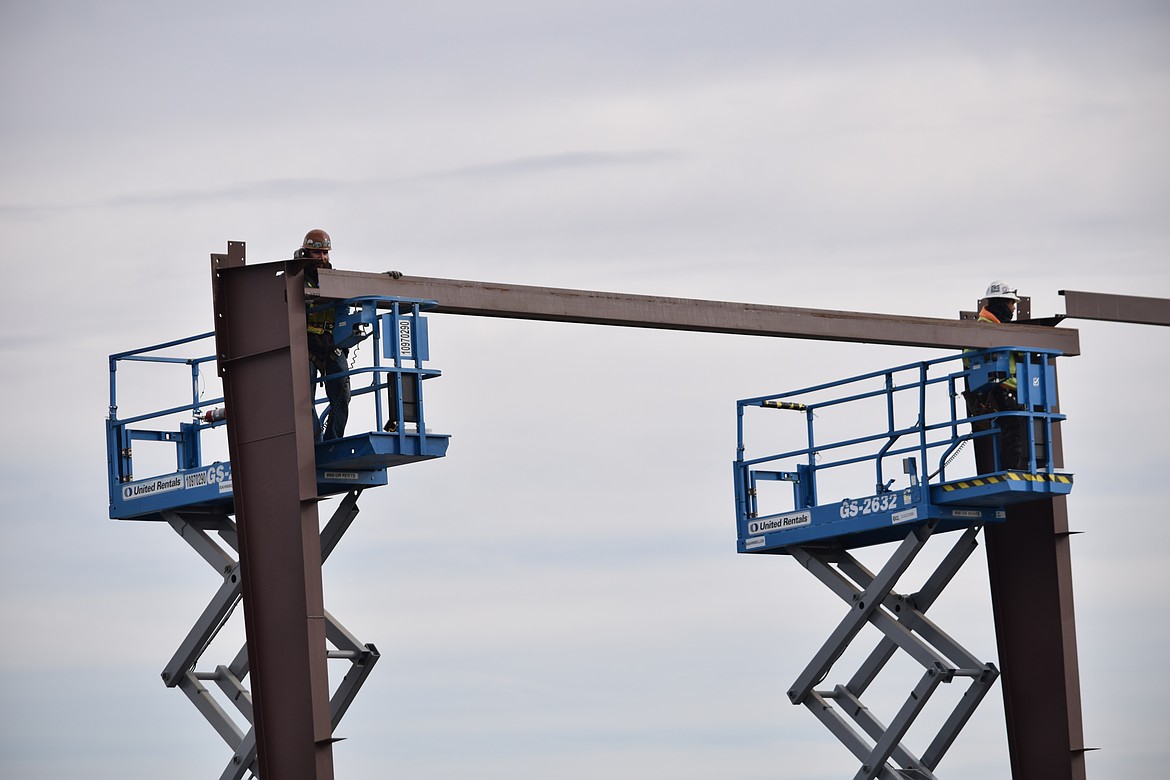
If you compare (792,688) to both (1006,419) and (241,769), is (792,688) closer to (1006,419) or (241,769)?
(1006,419)

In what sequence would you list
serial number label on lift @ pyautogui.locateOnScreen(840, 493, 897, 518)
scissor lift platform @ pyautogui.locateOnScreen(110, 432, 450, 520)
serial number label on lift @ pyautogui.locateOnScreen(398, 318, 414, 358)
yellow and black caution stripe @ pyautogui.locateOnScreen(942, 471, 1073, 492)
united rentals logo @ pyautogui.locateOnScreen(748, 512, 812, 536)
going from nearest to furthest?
1. scissor lift platform @ pyautogui.locateOnScreen(110, 432, 450, 520)
2. serial number label on lift @ pyautogui.locateOnScreen(398, 318, 414, 358)
3. yellow and black caution stripe @ pyautogui.locateOnScreen(942, 471, 1073, 492)
4. serial number label on lift @ pyautogui.locateOnScreen(840, 493, 897, 518)
5. united rentals logo @ pyautogui.locateOnScreen(748, 512, 812, 536)

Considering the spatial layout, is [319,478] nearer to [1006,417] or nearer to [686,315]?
[686,315]

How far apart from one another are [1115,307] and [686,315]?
602 cm

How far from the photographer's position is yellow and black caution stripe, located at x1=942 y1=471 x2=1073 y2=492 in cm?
2169

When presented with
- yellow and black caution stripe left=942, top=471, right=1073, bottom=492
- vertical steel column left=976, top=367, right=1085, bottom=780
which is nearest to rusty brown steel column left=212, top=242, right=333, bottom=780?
yellow and black caution stripe left=942, top=471, right=1073, bottom=492

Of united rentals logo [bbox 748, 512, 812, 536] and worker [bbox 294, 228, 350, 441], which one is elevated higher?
worker [bbox 294, 228, 350, 441]

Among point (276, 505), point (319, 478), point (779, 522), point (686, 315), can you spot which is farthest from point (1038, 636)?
point (276, 505)

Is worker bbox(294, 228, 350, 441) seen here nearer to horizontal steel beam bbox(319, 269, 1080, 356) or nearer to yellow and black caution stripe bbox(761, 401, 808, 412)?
horizontal steel beam bbox(319, 269, 1080, 356)

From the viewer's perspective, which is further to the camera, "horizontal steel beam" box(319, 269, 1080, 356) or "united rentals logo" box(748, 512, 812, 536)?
"united rentals logo" box(748, 512, 812, 536)

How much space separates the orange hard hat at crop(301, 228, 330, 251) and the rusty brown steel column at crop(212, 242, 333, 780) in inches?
22.7

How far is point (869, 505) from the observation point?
23.1 meters

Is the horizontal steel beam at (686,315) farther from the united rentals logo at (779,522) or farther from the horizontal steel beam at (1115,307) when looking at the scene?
the united rentals logo at (779,522)

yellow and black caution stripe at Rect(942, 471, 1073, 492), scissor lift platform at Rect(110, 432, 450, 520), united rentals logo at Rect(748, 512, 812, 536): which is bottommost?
united rentals logo at Rect(748, 512, 812, 536)

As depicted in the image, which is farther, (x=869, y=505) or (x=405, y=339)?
(x=869, y=505)
